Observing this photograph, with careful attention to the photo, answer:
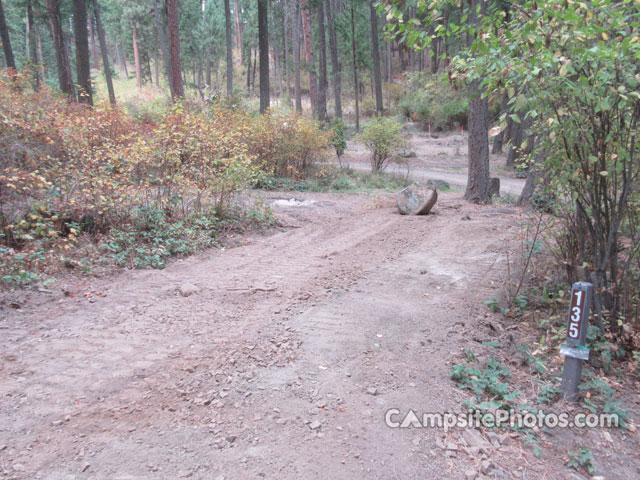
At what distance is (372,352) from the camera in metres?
3.81

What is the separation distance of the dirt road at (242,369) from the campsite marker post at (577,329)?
2.77 ft

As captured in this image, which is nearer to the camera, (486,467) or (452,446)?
(486,467)

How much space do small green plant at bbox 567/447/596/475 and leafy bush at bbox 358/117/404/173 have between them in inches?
525

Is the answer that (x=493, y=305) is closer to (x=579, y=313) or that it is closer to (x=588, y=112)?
(x=579, y=313)

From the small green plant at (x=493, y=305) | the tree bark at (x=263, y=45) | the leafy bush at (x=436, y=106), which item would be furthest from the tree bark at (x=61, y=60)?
the leafy bush at (x=436, y=106)

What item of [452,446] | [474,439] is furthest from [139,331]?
[474,439]

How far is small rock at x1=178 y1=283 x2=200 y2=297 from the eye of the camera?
5068 mm

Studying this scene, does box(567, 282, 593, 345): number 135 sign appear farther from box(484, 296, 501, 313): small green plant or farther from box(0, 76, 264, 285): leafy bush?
box(0, 76, 264, 285): leafy bush

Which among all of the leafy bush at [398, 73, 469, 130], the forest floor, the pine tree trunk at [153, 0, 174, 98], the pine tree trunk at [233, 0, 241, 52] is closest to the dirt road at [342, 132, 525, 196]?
the leafy bush at [398, 73, 469, 130]

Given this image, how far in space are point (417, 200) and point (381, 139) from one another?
6.14 meters

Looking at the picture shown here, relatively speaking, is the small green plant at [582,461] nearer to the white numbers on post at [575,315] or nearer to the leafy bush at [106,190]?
the white numbers on post at [575,315]

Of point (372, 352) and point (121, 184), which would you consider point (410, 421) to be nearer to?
point (372, 352)

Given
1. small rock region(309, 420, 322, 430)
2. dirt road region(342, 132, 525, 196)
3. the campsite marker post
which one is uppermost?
dirt road region(342, 132, 525, 196)

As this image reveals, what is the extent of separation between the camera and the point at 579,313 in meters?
3.02
